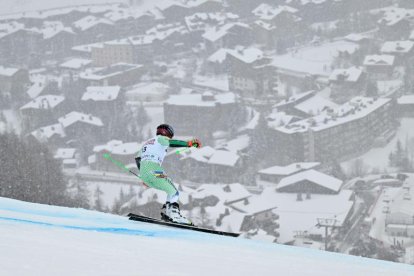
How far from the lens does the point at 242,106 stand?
31.8 meters

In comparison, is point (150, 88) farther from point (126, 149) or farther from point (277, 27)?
point (277, 27)

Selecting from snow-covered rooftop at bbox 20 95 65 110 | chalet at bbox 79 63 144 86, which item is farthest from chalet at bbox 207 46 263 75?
snow-covered rooftop at bbox 20 95 65 110

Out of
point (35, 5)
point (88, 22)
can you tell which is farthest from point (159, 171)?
point (35, 5)

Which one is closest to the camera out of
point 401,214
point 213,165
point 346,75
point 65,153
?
point 401,214

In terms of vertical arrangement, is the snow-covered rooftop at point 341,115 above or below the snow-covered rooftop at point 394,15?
below

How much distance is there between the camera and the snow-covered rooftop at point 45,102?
3222cm

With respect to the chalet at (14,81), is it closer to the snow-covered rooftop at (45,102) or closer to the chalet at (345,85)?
the snow-covered rooftop at (45,102)

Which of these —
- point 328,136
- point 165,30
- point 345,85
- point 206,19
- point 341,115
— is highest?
point 206,19

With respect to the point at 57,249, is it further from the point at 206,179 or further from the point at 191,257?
the point at 206,179

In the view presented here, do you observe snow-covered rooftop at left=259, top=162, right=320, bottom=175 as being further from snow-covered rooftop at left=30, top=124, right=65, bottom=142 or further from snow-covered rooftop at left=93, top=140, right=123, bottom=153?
snow-covered rooftop at left=30, top=124, right=65, bottom=142

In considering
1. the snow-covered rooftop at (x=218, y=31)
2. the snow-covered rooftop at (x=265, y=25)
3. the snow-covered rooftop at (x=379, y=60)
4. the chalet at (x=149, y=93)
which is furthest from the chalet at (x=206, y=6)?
the snow-covered rooftop at (x=379, y=60)

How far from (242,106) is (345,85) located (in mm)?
5322

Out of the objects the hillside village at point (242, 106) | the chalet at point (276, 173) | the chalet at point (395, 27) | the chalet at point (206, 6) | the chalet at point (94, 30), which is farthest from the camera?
the chalet at point (206, 6)

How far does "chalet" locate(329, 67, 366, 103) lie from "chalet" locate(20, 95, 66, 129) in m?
13.3
